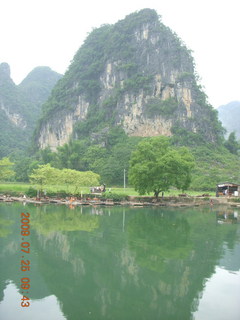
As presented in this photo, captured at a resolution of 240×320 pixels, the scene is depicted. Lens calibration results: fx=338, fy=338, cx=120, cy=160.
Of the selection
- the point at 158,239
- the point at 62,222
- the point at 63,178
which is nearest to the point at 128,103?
the point at 63,178

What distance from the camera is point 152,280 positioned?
494 inches

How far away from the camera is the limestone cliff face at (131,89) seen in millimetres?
88562

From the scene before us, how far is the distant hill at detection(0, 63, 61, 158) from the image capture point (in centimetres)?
13512

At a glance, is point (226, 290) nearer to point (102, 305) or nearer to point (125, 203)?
point (102, 305)

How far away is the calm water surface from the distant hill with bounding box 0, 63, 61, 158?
10637 cm

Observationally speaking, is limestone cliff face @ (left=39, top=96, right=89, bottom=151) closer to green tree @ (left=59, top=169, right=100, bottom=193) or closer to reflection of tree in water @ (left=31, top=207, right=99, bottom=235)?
green tree @ (left=59, top=169, right=100, bottom=193)

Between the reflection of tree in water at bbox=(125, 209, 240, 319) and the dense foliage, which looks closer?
the reflection of tree in water at bbox=(125, 209, 240, 319)

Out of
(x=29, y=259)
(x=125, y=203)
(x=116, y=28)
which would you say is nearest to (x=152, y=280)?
(x=29, y=259)

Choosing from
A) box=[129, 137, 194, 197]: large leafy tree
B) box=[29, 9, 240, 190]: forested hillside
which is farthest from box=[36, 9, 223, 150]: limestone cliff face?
box=[129, 137, 194, 197]: large leafy tree

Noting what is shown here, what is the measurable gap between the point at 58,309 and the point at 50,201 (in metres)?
28.4

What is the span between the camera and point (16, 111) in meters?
151

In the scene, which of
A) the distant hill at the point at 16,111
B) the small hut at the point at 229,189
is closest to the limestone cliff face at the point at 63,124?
the distant hill at the point at 16,111

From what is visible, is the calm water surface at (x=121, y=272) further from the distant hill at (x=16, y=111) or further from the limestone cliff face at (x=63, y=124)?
the distant hill at (x=16, y=111)

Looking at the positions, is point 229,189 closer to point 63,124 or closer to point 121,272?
point 121,272
